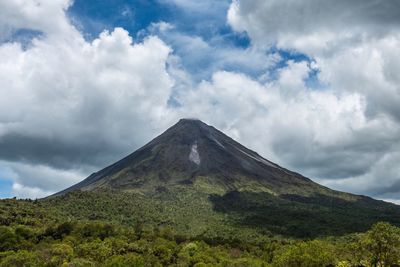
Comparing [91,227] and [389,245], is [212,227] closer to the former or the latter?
[91,227]

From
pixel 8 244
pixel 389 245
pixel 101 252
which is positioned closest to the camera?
pixel 389 245

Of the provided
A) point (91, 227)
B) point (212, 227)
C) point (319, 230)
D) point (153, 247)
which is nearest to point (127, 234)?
point (91, 227)

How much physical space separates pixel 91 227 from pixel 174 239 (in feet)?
88.4

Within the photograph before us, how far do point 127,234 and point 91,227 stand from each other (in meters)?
11.2

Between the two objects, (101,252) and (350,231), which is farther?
(350,231)

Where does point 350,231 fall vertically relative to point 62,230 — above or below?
above

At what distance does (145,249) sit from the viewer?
381 feet

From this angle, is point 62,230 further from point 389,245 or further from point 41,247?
point 389,245

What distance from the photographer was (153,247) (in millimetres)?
118500

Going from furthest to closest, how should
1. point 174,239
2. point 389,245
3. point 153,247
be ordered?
point 174,239 → point 153,247 → point 389,245

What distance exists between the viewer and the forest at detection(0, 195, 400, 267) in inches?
2021

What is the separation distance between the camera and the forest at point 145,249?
51338mm

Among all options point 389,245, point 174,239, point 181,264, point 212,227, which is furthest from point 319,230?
point 389,245

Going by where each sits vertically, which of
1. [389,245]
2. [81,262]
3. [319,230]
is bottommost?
[81,262]
